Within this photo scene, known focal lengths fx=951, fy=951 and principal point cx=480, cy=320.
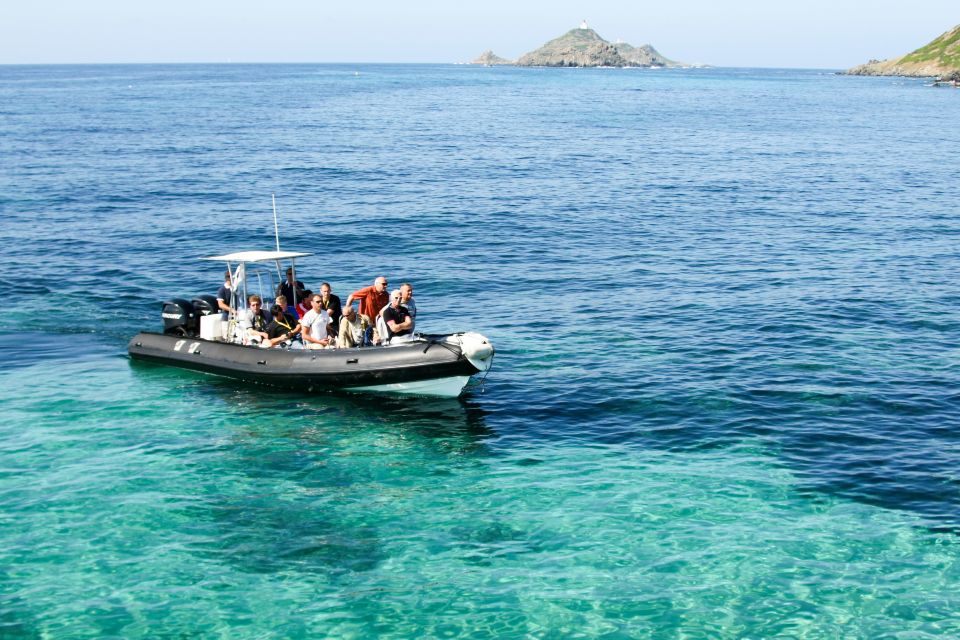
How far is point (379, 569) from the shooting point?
571 inches

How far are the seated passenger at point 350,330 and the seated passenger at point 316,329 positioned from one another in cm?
48

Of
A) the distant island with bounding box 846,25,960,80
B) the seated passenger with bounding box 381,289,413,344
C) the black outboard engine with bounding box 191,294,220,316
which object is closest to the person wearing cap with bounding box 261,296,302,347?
the black outboard engine with bounding box 191,294,220,316

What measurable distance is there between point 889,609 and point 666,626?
321 cm

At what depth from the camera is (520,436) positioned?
19.5 m

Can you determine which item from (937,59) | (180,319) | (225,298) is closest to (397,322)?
(225,298)

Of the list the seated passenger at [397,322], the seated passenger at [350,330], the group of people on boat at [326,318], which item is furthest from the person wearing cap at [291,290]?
the seated passenger at [397,322]

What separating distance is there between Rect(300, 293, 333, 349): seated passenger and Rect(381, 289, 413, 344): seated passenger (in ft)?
5.19

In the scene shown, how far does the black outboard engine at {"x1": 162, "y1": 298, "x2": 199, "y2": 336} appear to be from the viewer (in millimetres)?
24312

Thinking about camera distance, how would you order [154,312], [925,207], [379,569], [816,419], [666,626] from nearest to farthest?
[666,626] → [379,569] → [816,419] → [154,312] → [925,207]

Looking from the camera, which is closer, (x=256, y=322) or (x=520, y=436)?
(x=520, y=436)

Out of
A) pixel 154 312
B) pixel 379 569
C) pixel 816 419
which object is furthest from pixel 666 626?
pixel 154 312

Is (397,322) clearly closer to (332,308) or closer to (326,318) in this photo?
(326,318)

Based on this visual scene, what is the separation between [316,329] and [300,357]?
77 centimetres

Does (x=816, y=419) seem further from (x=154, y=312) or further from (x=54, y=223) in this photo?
(x=54, y=223)
